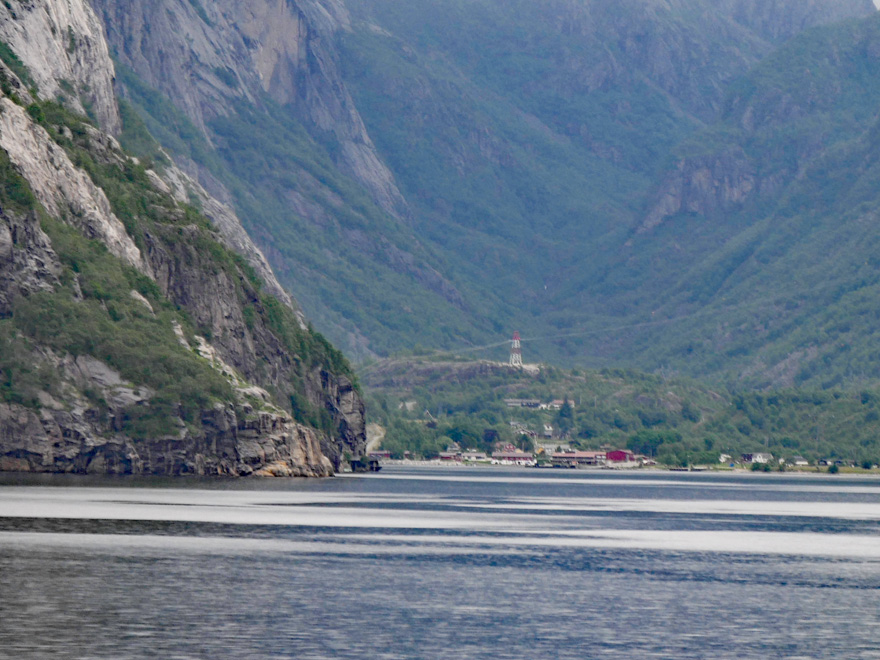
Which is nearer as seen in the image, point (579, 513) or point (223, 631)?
point (223, 631)

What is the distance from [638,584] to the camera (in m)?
101

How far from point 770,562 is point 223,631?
166 ft

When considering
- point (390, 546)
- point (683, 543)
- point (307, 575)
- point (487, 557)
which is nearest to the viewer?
point (307, 575)

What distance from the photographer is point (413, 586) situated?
96.9m

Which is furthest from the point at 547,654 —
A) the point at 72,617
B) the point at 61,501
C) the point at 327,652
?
the point at 61,501

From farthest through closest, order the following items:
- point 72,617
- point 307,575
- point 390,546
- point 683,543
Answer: point 683,543, point 390,546, point 307,575, point 72,617

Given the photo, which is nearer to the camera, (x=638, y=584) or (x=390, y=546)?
(x=638, y=584)

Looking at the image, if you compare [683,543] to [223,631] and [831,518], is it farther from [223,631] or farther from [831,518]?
[223,631]

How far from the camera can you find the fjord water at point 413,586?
77062 mm

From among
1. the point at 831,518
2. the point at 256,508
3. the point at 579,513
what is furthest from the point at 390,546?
the point at 831,518

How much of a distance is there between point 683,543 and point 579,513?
4353 cm

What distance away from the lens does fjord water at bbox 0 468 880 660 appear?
253ft

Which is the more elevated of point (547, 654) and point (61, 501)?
point (61, 501)

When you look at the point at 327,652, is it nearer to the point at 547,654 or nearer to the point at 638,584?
the point at 547,654
